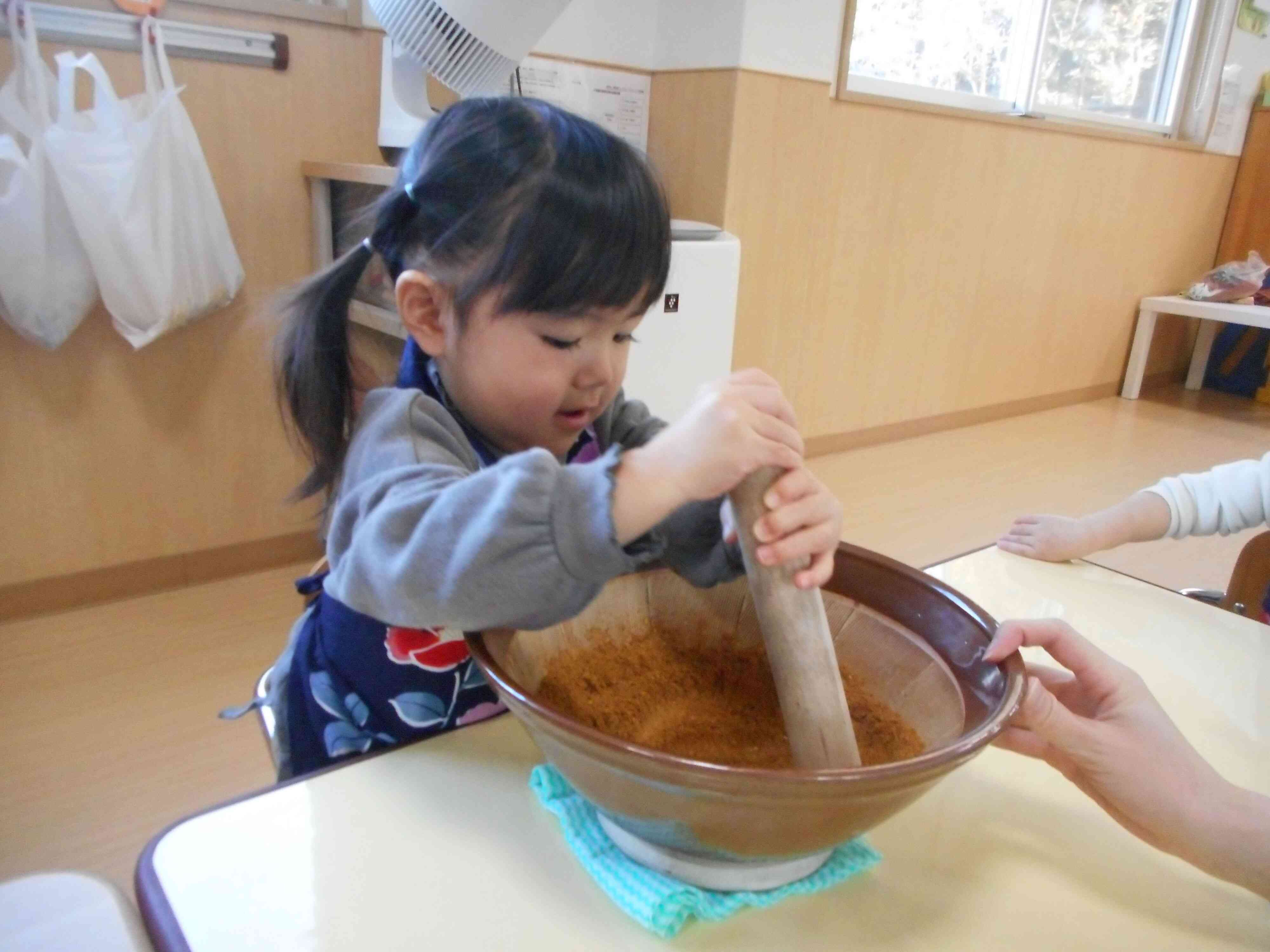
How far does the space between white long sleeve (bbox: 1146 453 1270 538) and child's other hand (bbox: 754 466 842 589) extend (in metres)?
0.71

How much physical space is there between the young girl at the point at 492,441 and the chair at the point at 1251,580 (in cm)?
77

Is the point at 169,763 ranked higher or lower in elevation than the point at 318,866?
lower

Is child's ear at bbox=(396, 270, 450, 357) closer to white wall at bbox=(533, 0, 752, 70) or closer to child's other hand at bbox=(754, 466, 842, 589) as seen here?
child's other hand at bbox=(754, 466, 842, 589)

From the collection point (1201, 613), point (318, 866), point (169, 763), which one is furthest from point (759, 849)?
point (169, 763)

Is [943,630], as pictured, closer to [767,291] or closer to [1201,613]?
[1201,613]

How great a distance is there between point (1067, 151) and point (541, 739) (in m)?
3.59

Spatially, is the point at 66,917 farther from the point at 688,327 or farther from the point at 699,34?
the point at 699,34

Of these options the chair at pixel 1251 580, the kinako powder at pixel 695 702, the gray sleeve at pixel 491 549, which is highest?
the gray sleeve at pixel 491 549

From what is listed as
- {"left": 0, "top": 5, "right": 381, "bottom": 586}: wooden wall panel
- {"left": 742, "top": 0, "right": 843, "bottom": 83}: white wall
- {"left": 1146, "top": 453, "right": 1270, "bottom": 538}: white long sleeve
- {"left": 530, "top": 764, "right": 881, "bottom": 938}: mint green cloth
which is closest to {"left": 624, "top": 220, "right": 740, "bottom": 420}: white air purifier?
{"left": 742, "top": 0, "right": 843, "bottom": 83}: white wall

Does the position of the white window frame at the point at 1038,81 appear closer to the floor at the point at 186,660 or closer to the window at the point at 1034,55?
the window at the point at 1034,55

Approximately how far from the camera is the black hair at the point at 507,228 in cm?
66

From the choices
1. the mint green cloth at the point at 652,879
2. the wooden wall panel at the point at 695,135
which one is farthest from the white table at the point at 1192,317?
the mint green cloth at the point at 652,879

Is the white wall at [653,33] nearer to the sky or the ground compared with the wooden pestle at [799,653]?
nearer to the sky

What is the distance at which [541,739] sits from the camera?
427 mm
